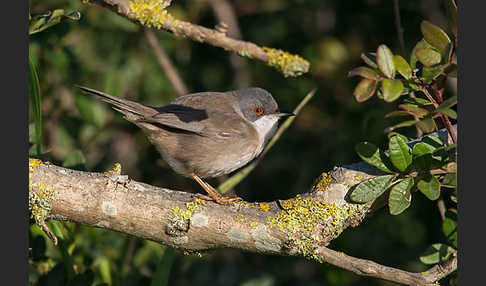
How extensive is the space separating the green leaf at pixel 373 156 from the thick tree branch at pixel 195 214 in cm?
22

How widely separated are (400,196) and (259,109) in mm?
1957

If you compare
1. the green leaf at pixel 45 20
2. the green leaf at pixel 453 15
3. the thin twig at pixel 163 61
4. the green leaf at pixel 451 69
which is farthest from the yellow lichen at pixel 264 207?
the thin twig at pixel 163 61

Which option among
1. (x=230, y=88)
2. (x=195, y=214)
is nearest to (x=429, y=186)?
(x=195, y=214)

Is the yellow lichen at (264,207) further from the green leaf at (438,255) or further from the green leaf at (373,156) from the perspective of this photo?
the green leaf at (438,255)

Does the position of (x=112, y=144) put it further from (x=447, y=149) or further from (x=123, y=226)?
(x=447, y=149)

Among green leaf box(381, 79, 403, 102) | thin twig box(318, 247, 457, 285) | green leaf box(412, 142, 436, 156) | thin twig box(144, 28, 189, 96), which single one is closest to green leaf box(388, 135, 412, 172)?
green leaf box(412, 142, 436, 156)

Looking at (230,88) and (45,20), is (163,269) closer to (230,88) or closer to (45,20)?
(45,20)

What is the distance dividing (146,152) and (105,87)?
3.40ft

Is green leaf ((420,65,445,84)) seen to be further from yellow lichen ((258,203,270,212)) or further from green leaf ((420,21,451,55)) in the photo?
yellow lichen ((258,203,270,212))

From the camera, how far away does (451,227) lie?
2.83 metres

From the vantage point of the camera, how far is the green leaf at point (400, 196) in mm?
2531

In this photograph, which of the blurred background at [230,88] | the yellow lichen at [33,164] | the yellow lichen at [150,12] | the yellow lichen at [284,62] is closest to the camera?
the yellow lichen at [33,164]

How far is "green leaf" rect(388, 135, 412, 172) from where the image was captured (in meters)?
2.52

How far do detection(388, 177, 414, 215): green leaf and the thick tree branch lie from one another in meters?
0.27
